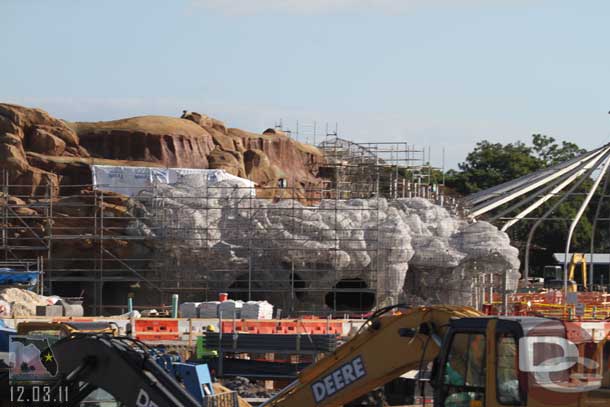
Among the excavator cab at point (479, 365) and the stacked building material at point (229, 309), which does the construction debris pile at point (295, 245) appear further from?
the excavator cab at point (479, 365)

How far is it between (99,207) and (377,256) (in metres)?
11.4

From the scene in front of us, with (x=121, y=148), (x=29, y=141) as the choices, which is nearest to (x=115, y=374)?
(x=29, y=141)

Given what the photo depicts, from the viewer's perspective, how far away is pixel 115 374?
1239cm

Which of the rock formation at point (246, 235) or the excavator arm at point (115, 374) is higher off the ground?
the rock formation at point (246, 235)

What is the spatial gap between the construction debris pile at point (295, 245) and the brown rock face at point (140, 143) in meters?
4.46

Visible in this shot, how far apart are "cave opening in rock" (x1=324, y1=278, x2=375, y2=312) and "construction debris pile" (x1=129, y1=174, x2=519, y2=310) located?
61 centimetres

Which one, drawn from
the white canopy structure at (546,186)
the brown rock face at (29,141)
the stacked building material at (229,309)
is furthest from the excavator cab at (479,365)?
the white canopy structure at (546,186)

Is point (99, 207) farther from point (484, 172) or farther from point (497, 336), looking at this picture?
point (484, 172)

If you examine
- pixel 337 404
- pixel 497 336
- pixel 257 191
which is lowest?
pixel 337 404

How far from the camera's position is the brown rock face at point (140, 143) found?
56.8 metres

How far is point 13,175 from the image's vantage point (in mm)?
53344

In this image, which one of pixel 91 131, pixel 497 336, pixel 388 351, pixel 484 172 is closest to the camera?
pixel 497 336

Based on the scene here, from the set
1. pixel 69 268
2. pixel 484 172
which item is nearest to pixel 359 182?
pixel 69 268

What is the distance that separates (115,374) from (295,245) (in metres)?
38.4
